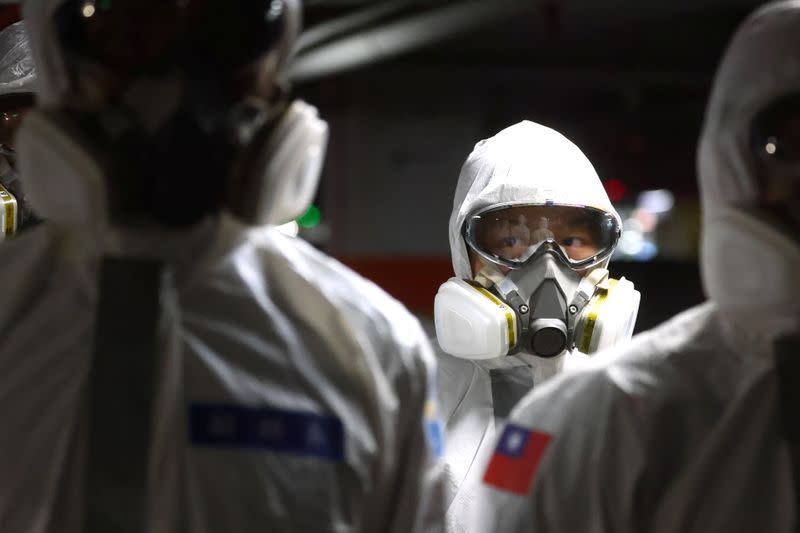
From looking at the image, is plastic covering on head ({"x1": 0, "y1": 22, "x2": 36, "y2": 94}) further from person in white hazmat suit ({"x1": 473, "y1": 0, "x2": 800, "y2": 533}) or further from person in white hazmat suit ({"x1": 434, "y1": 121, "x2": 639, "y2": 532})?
person in white hazmat suit ({"x1": 473, "y1": 0, "x2": 800, "y2": 533})

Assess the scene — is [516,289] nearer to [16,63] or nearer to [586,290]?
[586,290]

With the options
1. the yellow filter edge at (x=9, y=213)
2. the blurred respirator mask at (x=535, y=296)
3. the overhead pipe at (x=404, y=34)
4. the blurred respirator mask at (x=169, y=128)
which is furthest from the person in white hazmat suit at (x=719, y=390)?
the overhead pipe at (x=404, y=34)

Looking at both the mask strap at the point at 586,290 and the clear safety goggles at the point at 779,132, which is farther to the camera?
the mask strap at the point at 586,290

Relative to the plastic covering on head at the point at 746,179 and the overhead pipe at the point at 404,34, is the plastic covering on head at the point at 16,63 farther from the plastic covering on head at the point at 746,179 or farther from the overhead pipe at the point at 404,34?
the overhead pipe at the point at 404,34

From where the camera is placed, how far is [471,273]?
2.43 meters

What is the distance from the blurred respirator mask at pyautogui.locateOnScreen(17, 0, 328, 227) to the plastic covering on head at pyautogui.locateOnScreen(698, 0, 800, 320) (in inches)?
19.3

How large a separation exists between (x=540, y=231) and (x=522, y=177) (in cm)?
12

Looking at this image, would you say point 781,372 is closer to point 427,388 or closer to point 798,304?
point 798,304

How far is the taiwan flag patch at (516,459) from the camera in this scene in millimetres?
1396

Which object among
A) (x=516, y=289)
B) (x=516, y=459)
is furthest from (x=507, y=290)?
(x=516, y=459)

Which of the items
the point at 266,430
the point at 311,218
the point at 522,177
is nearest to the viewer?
the point at 266,430

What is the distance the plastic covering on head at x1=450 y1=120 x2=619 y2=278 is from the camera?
2.32 m

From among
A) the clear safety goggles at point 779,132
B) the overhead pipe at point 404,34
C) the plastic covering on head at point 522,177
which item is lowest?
the plastic covering on head at point 522,177

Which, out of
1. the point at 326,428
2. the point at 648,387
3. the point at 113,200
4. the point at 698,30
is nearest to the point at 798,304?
the point at 648,387
